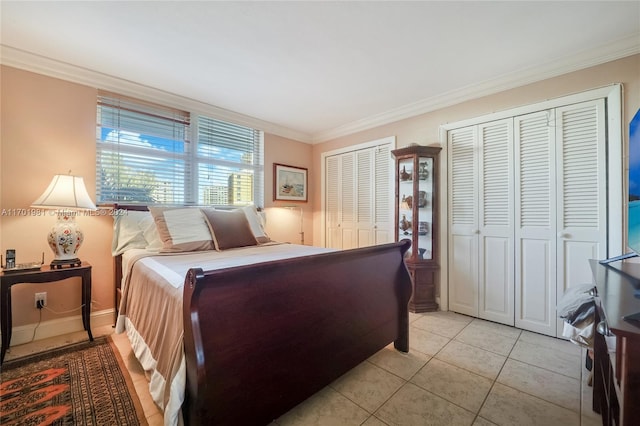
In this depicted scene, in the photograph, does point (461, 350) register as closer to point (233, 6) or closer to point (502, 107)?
point (502, 107)

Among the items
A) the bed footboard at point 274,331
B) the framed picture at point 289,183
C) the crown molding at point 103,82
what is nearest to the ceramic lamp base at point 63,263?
the crown molding at point 103,82

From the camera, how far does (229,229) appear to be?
2604 mm

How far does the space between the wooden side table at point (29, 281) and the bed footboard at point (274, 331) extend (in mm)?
1787

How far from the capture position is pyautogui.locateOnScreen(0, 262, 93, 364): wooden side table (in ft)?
6.03

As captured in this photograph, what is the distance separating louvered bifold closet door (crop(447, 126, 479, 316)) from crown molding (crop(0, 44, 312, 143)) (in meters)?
2.63

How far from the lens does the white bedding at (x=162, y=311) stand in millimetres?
1081

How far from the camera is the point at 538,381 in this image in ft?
5.50

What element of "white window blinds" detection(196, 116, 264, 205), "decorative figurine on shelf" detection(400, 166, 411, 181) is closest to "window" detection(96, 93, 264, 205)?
"white window blinds" detection(196, 116, 264, 205)

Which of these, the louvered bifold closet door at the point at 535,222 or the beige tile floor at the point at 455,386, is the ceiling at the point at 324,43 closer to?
the louvered bifold closet door at the point at 535,222

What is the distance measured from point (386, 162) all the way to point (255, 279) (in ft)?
9.09

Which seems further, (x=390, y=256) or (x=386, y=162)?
(x=386, y=162)

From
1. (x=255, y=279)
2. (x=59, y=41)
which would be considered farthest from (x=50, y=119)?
(x=255, y=279)

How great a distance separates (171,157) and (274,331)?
8.45 feet

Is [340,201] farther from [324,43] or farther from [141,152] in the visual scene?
[141,152]
